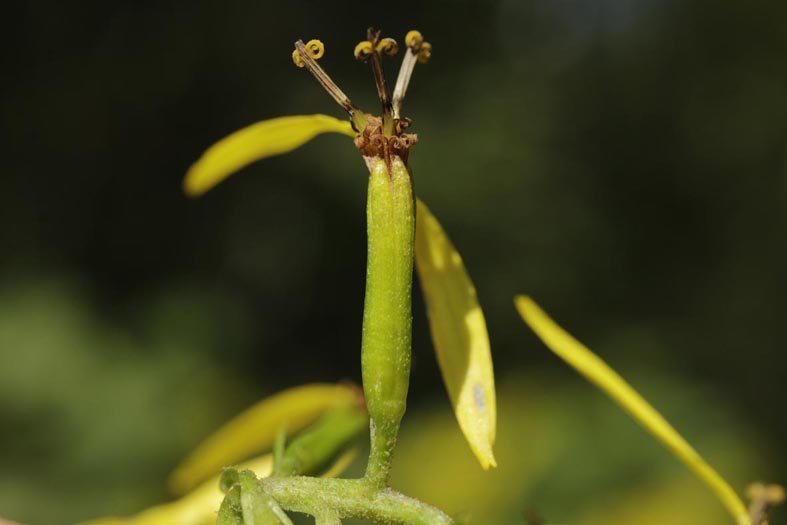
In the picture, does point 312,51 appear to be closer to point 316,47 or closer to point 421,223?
point 316,47

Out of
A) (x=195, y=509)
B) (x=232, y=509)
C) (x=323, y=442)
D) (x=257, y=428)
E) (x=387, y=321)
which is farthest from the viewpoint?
(x=257, y=428)

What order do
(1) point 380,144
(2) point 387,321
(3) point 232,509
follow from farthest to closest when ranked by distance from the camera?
(1) point 380,144
(2) point 387,321
(3) point 232,509

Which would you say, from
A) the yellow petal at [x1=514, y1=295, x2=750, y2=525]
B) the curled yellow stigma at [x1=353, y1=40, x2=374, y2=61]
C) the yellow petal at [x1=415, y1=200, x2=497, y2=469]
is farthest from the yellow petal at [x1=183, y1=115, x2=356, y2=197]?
the yellow petal at [x1=514, y1=295, x2=750, y2=525]

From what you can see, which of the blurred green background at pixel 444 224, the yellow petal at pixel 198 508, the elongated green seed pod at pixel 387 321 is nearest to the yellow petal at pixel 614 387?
the elongated green seed pod at pixel 387 321

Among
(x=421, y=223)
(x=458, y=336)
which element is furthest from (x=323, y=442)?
(x=421, y=223)

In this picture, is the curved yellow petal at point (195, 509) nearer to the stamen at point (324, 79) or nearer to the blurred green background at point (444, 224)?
the stamen at point (324, 79)

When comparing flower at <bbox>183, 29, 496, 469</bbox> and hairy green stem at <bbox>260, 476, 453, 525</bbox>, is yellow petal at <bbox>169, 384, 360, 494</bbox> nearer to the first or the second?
flower at <bbox>183, 29, 496, 469</bbox>

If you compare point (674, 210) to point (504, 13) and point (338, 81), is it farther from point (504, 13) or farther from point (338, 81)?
point (338, 81)
